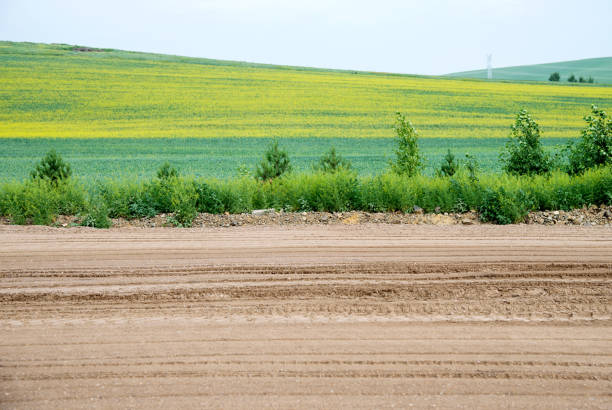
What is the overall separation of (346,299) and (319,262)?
150 centimetres

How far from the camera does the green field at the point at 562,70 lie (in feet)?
313

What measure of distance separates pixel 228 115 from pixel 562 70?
279 ft

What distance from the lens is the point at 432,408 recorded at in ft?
14.3

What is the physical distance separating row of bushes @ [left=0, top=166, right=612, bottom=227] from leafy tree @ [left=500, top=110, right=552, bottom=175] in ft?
4.46

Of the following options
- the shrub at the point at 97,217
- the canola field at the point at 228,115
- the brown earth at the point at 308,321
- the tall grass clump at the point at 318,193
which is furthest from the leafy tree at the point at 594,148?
the shrub at the point at 97,217

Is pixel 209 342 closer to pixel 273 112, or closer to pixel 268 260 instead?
pixel 268 260

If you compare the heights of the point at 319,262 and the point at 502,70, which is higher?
the point at 502,70

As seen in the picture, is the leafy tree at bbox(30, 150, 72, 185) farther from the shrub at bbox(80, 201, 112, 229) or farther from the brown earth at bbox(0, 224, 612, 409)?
the brown earth at bbox(0, 224, 612, 409)

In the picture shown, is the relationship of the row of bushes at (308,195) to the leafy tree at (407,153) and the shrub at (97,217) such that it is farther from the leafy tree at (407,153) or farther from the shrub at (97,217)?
the leafy tree at (407,153)

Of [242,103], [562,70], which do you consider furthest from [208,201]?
[562,70]

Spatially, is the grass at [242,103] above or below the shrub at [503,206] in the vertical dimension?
above

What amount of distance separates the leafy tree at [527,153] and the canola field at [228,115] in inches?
246

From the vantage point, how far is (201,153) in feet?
89.5

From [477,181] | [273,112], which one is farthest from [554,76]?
[477,181]
